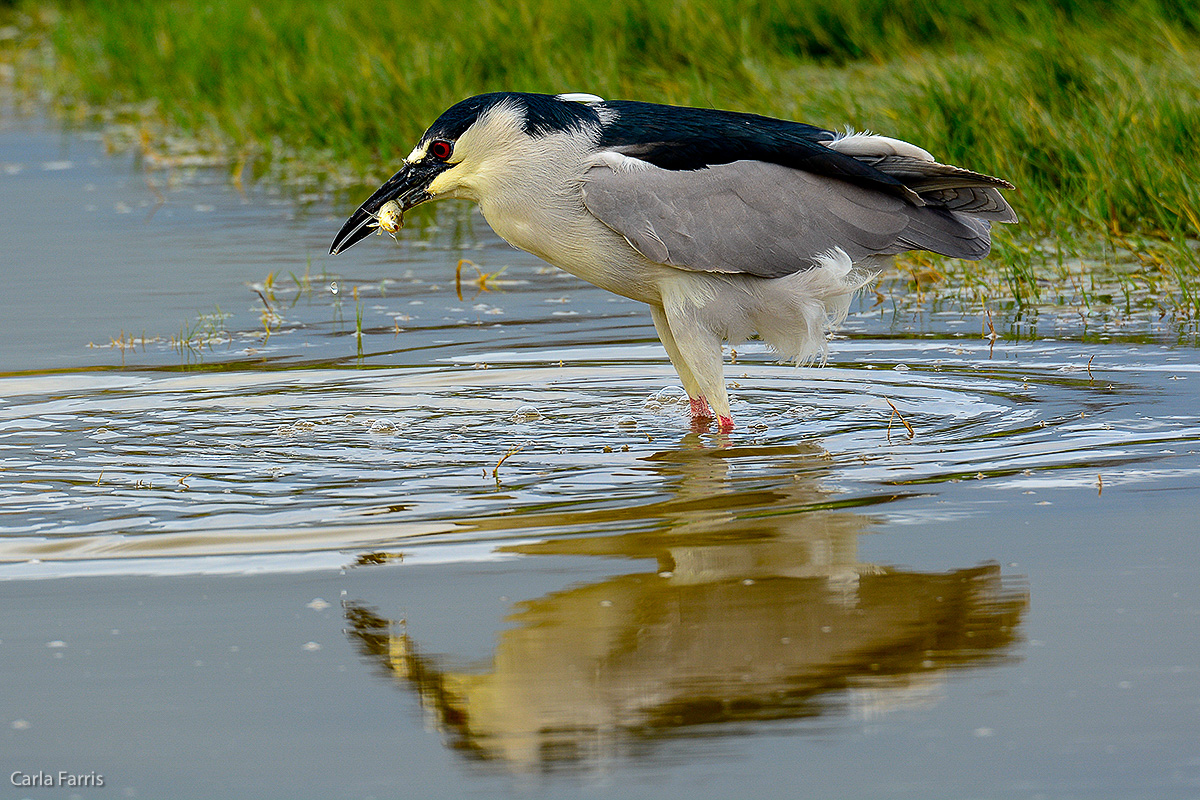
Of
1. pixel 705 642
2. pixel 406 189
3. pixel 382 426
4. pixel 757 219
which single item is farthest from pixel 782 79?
pixel 705 642

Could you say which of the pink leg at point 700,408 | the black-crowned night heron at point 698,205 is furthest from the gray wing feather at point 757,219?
the pink leg at point 700,408

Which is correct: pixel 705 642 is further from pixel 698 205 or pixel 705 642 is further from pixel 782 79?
pixel 782 79

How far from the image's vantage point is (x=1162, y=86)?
27.8 ft

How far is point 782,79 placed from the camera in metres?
10.3

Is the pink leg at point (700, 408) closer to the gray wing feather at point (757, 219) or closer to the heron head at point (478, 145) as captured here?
the gray wing feather at point (757, 219)

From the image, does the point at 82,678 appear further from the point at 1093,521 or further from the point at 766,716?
the point at 1093,521

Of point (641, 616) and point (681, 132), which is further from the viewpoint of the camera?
point (681, 132)

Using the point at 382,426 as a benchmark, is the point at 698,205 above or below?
above

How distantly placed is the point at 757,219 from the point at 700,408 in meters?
0.63

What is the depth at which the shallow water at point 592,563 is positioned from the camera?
9.44 ft

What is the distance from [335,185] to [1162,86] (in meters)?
4.72

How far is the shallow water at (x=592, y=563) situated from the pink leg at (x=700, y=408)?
18 centimetres

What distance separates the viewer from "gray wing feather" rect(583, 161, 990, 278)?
5.27 meters

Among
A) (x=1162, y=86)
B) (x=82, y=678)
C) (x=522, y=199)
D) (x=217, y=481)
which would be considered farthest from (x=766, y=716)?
(x=1162, y=86)
